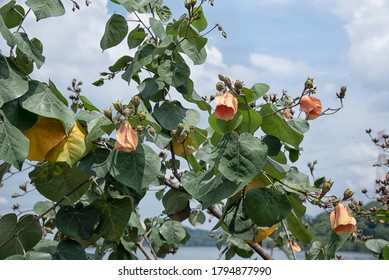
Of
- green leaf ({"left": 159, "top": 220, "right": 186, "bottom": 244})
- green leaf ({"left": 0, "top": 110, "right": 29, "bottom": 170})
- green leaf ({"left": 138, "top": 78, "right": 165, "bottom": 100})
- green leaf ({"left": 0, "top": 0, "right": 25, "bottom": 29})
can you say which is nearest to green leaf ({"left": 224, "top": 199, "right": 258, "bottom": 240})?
green leaf ({"left": 138, "top": 78, "right": 165, "bottom": 100})

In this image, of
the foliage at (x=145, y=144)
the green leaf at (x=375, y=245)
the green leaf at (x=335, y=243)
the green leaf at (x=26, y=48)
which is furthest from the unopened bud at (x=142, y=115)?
the green leaf at (x=375, y=245)

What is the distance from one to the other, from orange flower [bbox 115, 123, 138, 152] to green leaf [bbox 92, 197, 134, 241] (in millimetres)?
310

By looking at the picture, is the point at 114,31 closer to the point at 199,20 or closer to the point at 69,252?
the point at 199,20

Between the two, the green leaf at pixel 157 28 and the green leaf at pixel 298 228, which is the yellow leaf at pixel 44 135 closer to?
the green leaf at pixel 157 28

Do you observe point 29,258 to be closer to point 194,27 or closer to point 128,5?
point 128,5

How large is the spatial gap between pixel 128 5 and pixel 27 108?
1.54 ft

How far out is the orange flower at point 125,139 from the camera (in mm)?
1301

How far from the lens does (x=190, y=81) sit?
1726mm

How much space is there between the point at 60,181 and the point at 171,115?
1.30 feet

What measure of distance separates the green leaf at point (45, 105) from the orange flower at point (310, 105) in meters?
0.62

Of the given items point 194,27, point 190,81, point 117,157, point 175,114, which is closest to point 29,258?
point 117,157

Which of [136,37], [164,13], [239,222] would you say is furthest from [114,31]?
[239,222]

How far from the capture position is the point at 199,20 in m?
1.86

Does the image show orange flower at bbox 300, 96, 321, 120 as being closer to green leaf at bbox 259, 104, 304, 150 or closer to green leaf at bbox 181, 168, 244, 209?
green leaf at bbox 259, 104, 304, 150
